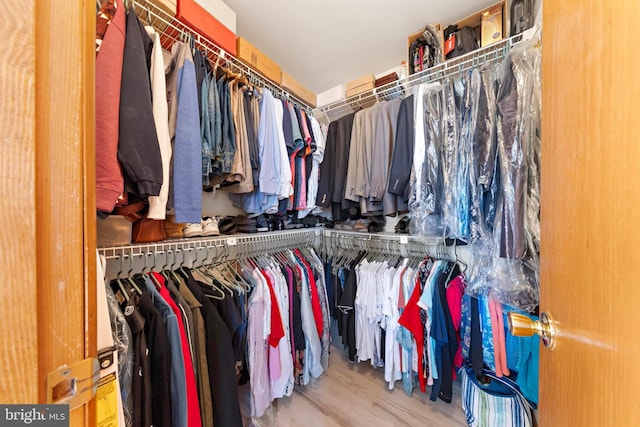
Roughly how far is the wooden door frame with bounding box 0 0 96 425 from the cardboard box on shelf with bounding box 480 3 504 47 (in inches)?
68.7

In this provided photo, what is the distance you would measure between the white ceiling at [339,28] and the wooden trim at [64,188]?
4.65ft

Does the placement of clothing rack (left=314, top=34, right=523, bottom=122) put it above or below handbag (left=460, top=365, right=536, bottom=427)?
above

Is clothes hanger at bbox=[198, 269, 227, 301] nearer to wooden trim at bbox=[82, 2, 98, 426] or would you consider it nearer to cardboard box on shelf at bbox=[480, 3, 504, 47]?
wooden trim at bbox=[82, 2, 98, 426]

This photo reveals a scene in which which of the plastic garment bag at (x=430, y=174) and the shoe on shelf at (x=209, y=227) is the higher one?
the plastic garment bag at (x=430, y=174)

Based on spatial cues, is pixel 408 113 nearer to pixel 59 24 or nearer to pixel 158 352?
pixel 59 24

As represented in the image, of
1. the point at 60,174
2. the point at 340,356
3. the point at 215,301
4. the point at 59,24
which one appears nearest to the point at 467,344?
the point at 340,356

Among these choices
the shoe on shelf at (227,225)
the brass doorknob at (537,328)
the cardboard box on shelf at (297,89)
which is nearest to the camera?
the brass doorknob at (537,328)

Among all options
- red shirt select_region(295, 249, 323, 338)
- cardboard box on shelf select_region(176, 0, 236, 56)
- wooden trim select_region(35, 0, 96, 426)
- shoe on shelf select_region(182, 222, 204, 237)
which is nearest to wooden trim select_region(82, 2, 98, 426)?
wooden trim select_region(35, 0, 96, 426)

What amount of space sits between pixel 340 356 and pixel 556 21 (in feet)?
7.29

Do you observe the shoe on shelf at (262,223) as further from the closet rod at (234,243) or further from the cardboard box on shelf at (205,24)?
the cardboard box on shelf at (205,24)

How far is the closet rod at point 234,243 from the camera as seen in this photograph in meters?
0.91

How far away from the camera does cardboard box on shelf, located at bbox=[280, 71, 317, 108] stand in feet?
5.58

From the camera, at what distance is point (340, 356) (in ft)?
6.21

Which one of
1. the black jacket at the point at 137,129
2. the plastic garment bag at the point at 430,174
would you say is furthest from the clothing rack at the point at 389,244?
the black jacket at the point at 137,129
